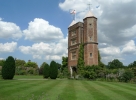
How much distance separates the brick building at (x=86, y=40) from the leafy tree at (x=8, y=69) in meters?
13.8

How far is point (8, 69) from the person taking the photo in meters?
22.0

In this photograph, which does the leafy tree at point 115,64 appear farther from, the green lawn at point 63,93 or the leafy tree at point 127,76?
the green lawn at point 63,93

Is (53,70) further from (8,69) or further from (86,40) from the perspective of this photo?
(86,40)

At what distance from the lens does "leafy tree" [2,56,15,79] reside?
2189 centimetres

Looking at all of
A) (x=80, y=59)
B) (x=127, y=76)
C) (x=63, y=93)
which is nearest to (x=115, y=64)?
(x=80, y=59)

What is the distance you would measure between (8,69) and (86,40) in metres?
15.7

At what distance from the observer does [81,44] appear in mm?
31391

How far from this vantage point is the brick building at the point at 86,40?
2909 cm

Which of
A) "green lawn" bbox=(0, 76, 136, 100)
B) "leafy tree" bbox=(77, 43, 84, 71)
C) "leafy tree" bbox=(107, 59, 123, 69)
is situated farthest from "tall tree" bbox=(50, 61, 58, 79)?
"leafy tree" bbox=(107, 59, 123, 69)

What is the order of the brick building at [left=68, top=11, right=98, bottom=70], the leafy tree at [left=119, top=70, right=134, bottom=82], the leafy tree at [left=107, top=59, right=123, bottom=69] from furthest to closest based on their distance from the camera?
the leafy tree at [left=107, top=59, right=123, bottom=69] < the brick building at [left=68, top=11, right=98, bottom=70] < the leafy tree at [left=119, top=70, right=134, bottom=82]

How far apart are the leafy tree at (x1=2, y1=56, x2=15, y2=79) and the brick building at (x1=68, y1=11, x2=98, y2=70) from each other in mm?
13796

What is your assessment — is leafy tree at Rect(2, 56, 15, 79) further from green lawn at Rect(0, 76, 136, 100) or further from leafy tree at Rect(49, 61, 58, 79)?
green lawn at Rect(0, 76, 136, 100)

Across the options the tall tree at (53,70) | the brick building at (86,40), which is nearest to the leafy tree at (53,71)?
the tall tree at (53,70)

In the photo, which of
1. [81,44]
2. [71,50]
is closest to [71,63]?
[71,50]
